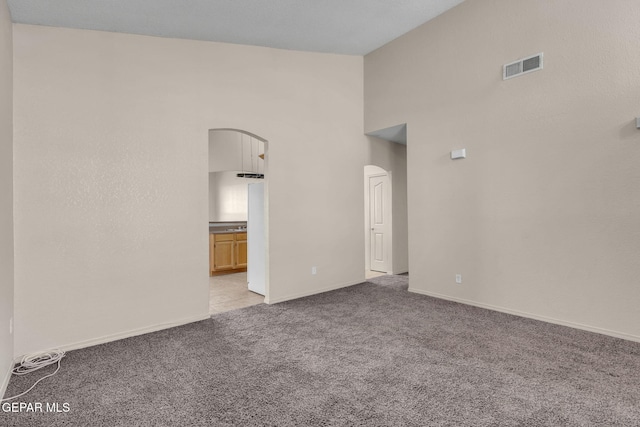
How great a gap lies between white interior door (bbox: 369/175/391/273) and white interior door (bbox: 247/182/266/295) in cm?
272

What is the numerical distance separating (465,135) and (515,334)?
2506 mm

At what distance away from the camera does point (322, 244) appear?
5.36m

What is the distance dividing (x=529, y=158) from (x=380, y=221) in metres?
3.49

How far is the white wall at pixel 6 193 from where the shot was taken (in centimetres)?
257

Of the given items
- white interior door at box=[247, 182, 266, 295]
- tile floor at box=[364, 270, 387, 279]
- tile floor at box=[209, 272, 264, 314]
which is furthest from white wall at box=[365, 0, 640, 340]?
tile floor at box=[209, 272, 264, 314]

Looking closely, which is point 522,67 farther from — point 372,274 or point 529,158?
point 372,274

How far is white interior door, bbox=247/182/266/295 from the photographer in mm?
5289

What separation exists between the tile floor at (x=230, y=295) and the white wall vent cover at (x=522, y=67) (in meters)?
4.32

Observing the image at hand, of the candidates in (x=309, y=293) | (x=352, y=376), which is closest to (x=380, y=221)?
(x=309, y=293)

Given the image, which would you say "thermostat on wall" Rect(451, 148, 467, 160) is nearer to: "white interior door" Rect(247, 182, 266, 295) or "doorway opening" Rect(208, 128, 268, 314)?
"doorway opening" Rect(208, 128, 268, 314)

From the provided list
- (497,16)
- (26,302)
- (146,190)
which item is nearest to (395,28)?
(497,16)

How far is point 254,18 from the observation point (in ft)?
12.7

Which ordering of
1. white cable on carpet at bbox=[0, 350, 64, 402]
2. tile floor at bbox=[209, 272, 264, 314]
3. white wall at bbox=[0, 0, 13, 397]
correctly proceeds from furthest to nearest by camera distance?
tile floor at bbox=[209, 272, 264, 314]
white cable on carpet at bbox=[0, 350, 64, 402]
white wall at bbox=[0, 0, 13, 397]

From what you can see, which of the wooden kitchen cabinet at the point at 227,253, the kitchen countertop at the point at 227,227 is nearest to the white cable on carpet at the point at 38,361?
the wooden kitchen cabinet at the point at 227,253
